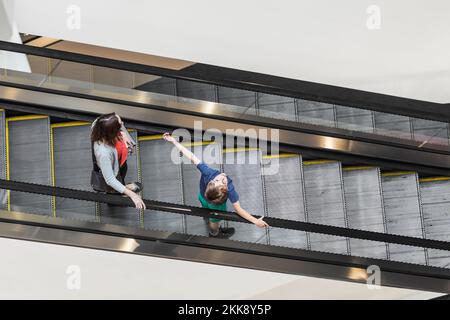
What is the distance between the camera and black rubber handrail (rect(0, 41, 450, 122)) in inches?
373

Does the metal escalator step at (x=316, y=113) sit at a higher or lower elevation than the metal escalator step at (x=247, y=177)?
higher

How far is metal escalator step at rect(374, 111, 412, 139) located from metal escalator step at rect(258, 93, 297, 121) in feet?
2.77

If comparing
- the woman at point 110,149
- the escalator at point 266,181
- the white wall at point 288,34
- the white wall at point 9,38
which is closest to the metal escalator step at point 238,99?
the escalator at point 266,181

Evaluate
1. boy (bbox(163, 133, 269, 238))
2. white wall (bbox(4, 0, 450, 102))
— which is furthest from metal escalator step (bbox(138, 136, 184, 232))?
white wall (bbox(4, 0, 450, 102))

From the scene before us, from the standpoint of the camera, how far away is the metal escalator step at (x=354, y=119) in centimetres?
1017

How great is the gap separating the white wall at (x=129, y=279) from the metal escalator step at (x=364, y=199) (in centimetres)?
67

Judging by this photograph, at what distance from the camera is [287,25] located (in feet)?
38.2

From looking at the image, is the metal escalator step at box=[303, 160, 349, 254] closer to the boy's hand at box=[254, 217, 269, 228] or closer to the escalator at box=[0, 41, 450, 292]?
the escalator at box=[0, 41, 450, 292]

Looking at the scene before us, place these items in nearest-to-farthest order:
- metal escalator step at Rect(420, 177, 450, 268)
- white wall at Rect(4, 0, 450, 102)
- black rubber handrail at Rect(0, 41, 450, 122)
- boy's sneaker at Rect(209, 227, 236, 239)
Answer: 1. boy's sneaker at Rect(209, 227, 236, 239)
2. black rubber handrail at Rect(0, 41, 450, 122)
3. metal escalator step at Rect(420, 177, 450, 268)
4. white wall at Rect(4, 0, 450, 102)

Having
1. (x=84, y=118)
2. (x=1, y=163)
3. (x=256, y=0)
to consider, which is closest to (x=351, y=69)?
(x=256, y=0)

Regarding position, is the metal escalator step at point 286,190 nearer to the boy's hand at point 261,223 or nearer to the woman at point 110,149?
the boy's hand at point 261,223

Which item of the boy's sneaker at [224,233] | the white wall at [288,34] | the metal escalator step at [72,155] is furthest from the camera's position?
the white wall at [288,34]

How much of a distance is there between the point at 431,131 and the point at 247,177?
6.37 ft

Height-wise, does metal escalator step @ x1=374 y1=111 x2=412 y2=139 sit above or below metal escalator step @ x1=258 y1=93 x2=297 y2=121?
below
